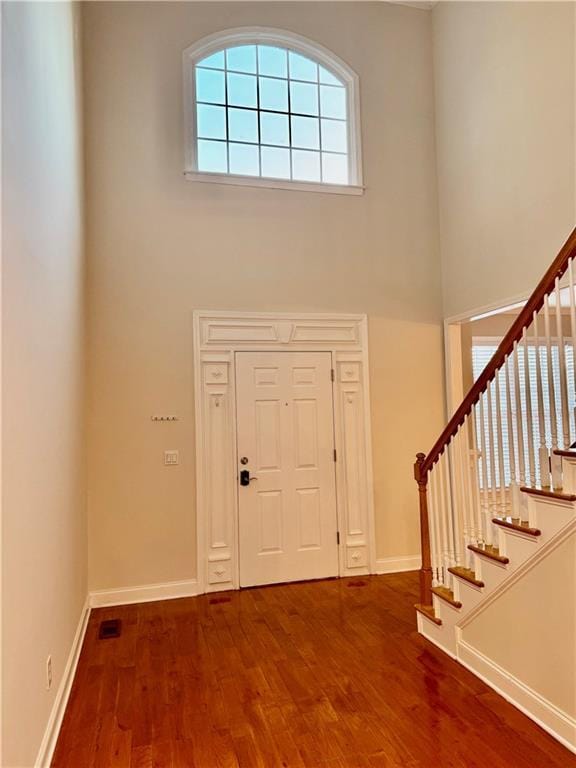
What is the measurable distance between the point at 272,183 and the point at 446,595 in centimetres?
373

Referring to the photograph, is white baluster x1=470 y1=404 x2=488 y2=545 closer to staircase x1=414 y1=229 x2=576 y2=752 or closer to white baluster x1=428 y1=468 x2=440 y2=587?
staircase x1=414 y1=229 x2=576 y2=752

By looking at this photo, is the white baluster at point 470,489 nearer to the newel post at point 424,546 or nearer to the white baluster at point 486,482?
the white baluster at point 486,482

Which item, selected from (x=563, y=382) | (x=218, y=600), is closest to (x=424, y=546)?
(x=563, y=382)

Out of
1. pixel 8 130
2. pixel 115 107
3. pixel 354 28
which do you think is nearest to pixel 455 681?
pixel 8 130

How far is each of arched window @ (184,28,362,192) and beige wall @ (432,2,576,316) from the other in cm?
95

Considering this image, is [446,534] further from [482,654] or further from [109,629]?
[109,629]

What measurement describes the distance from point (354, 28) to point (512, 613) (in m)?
5.33

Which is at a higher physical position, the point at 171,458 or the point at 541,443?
the point at 541,443

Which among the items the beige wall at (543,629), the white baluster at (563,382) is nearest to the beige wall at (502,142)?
the white baluster at (563,382)

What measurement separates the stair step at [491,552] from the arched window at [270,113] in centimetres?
351

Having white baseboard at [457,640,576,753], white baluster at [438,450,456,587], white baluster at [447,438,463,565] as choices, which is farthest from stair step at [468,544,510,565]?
white baseboard at [457,640,576,753]

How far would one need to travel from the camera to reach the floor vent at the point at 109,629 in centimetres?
357

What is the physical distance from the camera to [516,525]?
2.54 m

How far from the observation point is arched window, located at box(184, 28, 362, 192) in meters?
4.69
